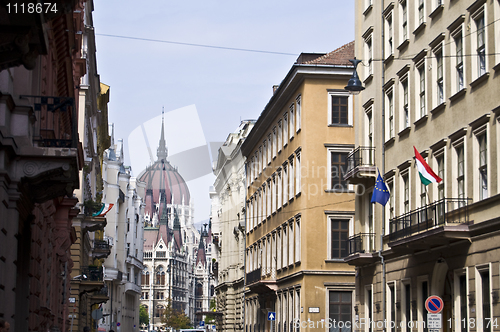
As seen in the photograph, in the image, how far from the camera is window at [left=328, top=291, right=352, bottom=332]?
40531 mm

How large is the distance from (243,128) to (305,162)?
30.6 metres

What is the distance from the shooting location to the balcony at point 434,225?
70.8 ft

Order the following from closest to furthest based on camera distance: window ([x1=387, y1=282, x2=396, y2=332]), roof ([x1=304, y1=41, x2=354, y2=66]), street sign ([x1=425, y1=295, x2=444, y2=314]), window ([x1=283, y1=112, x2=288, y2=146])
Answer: street sign ([x1=425, y1=295, x2=444, y2=314]), window ([x1=387, y1=282, x2=396, y2=332]), roof ([x1=304, y1=41, x2=354, y2=66]), window ([x1=283, y1=112, x2=288, y2=146])

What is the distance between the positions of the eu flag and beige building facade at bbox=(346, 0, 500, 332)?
1.52 ft

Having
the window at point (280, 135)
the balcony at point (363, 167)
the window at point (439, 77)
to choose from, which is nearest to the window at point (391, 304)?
the balcony at point (363, 167)

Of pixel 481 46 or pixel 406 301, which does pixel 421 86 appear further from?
pixel 406 301

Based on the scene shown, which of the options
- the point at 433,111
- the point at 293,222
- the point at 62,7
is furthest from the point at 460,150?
the point at 293,222

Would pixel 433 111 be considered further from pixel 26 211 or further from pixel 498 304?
pixel 26 211

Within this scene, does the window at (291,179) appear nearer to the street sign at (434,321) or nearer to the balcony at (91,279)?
the balcony at (91,279)

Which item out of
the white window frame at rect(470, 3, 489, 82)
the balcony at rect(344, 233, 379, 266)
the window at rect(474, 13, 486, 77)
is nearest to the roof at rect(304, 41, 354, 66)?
the balcony at rect(344, 233, 379, 266)

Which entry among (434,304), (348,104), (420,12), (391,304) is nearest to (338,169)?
(348,104)

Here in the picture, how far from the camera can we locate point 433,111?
24.8 meters

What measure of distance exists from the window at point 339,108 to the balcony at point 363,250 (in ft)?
37.4

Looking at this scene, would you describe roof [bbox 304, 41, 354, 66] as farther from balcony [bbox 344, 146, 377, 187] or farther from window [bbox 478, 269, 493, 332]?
window [bbox 478, 269, 493, 332]
